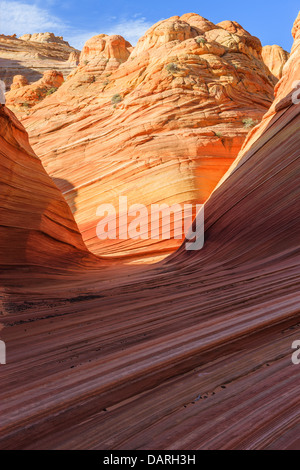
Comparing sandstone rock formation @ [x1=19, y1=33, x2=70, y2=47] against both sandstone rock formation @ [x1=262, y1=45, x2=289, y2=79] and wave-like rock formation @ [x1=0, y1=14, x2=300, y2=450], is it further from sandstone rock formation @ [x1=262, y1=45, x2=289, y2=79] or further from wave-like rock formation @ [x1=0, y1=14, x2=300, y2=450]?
wave-like rock formation @ [x1=0, y1=14, x2=300, y2=450]

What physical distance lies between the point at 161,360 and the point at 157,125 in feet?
39.9

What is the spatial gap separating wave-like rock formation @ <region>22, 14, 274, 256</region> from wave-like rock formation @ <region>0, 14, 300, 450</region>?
18.7 ft

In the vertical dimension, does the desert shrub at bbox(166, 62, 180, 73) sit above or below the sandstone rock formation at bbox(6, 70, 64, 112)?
below

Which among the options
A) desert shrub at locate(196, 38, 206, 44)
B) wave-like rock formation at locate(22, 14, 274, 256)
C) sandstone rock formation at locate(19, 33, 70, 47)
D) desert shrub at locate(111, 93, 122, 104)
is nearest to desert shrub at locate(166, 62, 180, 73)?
wave-like rock formation at locate(22, 14, 274, 256)

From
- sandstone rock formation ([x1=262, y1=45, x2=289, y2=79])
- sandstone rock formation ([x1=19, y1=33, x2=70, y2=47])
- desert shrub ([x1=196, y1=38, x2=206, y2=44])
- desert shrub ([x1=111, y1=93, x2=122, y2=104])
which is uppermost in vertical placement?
sandstone rock formation ([x1=19, y1=33, x2=70, y2=47])

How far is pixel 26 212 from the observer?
20.8 ft

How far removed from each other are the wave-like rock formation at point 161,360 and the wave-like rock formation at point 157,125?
569 centimetres

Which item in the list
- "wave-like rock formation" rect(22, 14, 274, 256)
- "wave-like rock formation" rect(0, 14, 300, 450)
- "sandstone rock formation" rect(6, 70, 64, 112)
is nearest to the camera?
"wave-like rock formation" rect(0, 14, 300, 450)

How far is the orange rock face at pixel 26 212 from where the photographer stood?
590 cm

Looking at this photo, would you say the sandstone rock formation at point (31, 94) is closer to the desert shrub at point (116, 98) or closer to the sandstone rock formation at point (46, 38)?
the desert shrub at point (116, 98)

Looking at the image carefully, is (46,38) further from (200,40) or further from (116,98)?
(200,40)

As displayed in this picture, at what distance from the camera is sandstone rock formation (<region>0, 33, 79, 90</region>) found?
124 ft

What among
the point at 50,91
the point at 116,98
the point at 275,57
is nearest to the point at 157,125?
the point at 116,98

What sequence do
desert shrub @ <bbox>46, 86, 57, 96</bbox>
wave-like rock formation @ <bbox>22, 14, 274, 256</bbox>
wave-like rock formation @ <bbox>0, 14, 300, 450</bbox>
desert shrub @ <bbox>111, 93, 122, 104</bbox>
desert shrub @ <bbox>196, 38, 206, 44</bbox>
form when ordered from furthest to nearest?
1. desert shrub @ <bbox>46, 86, 57, 96</bbox>
2. desert shrub @ <bbox>111, 93, 122, 104</bbox>
3. desert shrub @ <bbox>196, 38, 206, 44</bbox>
4. wave-like rock formation @ <bbox>22, 14, 274, 256</bbox>
5. wave-like rock formation @ <bbox>0, 14, 300, 450</bbox>
